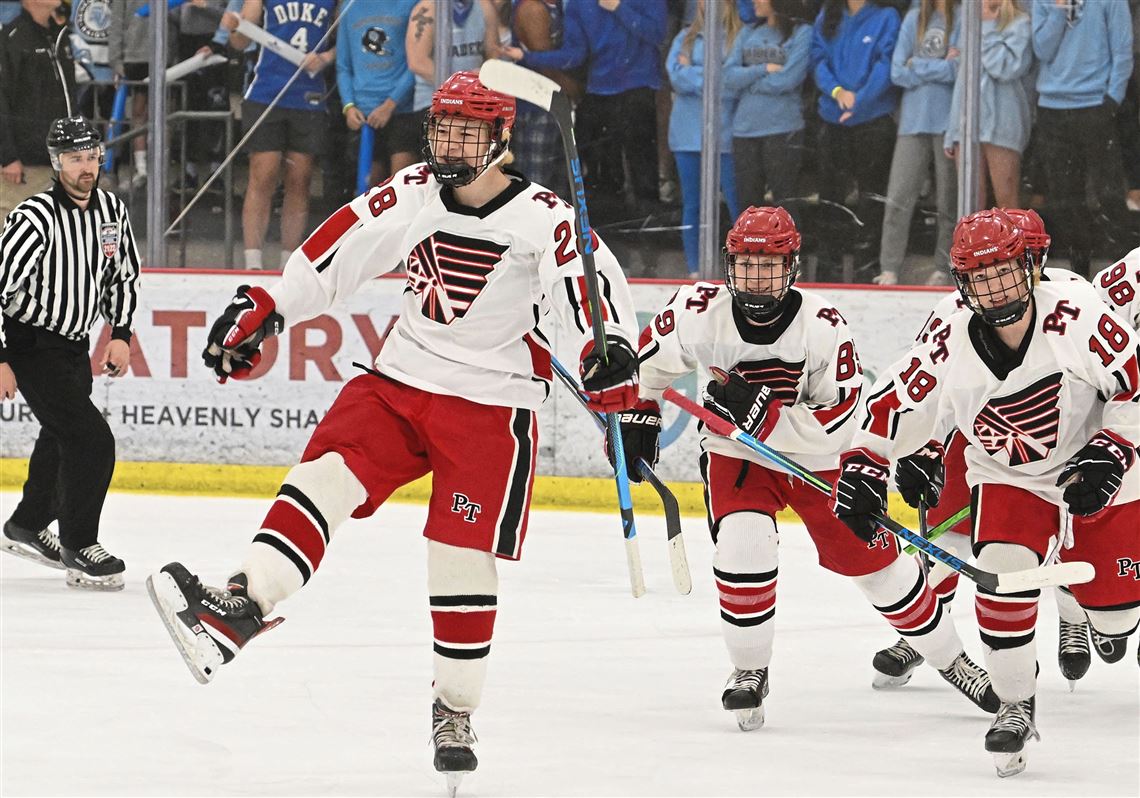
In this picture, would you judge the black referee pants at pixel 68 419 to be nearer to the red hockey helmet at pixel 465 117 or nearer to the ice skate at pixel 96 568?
the ice skate at pixel 96 568

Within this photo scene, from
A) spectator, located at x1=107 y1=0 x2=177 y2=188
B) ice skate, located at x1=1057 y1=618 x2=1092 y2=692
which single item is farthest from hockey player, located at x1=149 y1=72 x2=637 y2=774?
spectator, located at x1=107 y1=0 x2=177 y2=188

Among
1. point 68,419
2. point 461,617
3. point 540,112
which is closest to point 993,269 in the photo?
point 461,617

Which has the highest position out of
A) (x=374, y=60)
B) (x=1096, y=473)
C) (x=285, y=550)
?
(x=374, y=60)

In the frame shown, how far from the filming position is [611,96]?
679cm

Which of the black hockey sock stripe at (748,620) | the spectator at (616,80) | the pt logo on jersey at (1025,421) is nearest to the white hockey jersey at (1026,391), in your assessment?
the pt logo on jersey at (1025,421)

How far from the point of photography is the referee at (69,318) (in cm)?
478

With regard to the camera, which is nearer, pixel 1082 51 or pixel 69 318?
pixel 69 318

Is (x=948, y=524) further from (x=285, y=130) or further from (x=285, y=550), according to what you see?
(x=285, y=130)

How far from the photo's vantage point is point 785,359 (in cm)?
364

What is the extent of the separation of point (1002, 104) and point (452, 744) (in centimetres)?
412

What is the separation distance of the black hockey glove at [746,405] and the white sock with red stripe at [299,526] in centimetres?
91

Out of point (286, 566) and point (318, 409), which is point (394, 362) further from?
point (318, 409)

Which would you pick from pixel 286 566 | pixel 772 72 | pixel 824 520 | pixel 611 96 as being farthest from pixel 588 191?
pixel 286 566

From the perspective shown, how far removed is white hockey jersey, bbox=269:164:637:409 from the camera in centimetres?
305
